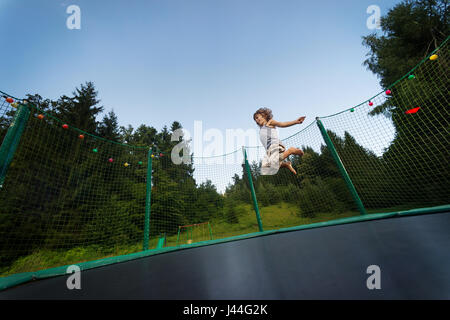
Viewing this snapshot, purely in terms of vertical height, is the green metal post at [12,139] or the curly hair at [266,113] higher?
the curly hair at [266,113]

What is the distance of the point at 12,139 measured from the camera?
133 centimetres

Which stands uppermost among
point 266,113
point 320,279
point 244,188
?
point 266,113

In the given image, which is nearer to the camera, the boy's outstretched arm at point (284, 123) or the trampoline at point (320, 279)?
the trampoline at point (320, 279)

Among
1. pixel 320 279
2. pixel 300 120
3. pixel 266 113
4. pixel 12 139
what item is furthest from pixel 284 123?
pixel 12 139

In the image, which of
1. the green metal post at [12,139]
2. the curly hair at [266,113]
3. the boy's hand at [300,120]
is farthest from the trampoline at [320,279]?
the curly hair at [266,113]

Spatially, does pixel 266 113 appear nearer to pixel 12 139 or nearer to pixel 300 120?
pixel 300 120

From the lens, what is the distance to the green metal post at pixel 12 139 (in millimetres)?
1232

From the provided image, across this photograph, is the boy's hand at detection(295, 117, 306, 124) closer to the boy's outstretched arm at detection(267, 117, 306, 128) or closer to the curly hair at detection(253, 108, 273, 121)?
the boy's outstretched arm at detection(267, 117, 306, 128)

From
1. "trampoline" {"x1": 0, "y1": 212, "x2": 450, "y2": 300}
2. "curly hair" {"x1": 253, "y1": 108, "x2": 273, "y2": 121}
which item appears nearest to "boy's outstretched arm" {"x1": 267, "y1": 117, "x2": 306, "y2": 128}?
"curly hair" {"x1": 253, "y1": 108, "x2": 273, "y2": 121}

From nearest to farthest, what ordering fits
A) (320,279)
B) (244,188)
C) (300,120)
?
1. (320,279)
2. (300,120)
3. (244,188)

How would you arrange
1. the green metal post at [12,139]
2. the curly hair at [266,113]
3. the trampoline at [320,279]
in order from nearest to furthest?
the trampoline at [320,279] → the green metal post at [12,139] → the curly hair at [266,113]


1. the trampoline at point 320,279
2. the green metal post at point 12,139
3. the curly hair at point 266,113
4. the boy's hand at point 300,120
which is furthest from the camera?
the curly hair at point 266,113

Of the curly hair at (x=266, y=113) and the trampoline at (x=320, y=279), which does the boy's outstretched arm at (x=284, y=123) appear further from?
the trampoline at (x=320, y=279)
